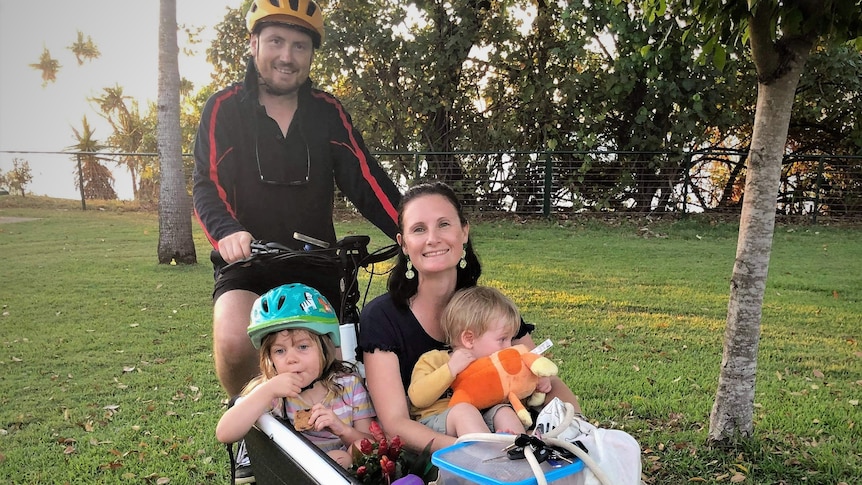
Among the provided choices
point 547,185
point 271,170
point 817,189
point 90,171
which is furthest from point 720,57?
point 817,189

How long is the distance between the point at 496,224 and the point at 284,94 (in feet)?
27.0

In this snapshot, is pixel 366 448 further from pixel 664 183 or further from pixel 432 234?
pixel 664 183

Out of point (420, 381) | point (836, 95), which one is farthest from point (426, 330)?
point (836, 95)

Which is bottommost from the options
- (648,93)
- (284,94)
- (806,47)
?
(284,94)

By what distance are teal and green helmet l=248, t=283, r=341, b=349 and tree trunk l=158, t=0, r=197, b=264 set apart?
13.3 feet

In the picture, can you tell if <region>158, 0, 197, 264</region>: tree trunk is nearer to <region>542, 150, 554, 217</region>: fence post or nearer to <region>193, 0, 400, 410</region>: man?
<region>193, 0, 400, 410</region>: man

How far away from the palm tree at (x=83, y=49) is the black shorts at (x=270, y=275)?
290cm

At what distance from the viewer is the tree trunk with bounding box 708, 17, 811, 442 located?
3.09m

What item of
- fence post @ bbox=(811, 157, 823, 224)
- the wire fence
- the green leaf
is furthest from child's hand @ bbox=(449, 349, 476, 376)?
fence post @ bbox=(811, 157, 823, 224)

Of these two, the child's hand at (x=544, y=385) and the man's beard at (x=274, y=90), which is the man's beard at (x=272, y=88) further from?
the child's hand at (x=544, y=385)

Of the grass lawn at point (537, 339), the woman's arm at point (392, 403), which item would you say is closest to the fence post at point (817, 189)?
the grass lawn at point (537, 339)

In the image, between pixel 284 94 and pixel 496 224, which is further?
pixel 496 224

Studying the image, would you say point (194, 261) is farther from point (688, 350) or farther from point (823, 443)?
point (823, 443)

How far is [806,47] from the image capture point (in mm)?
3070
